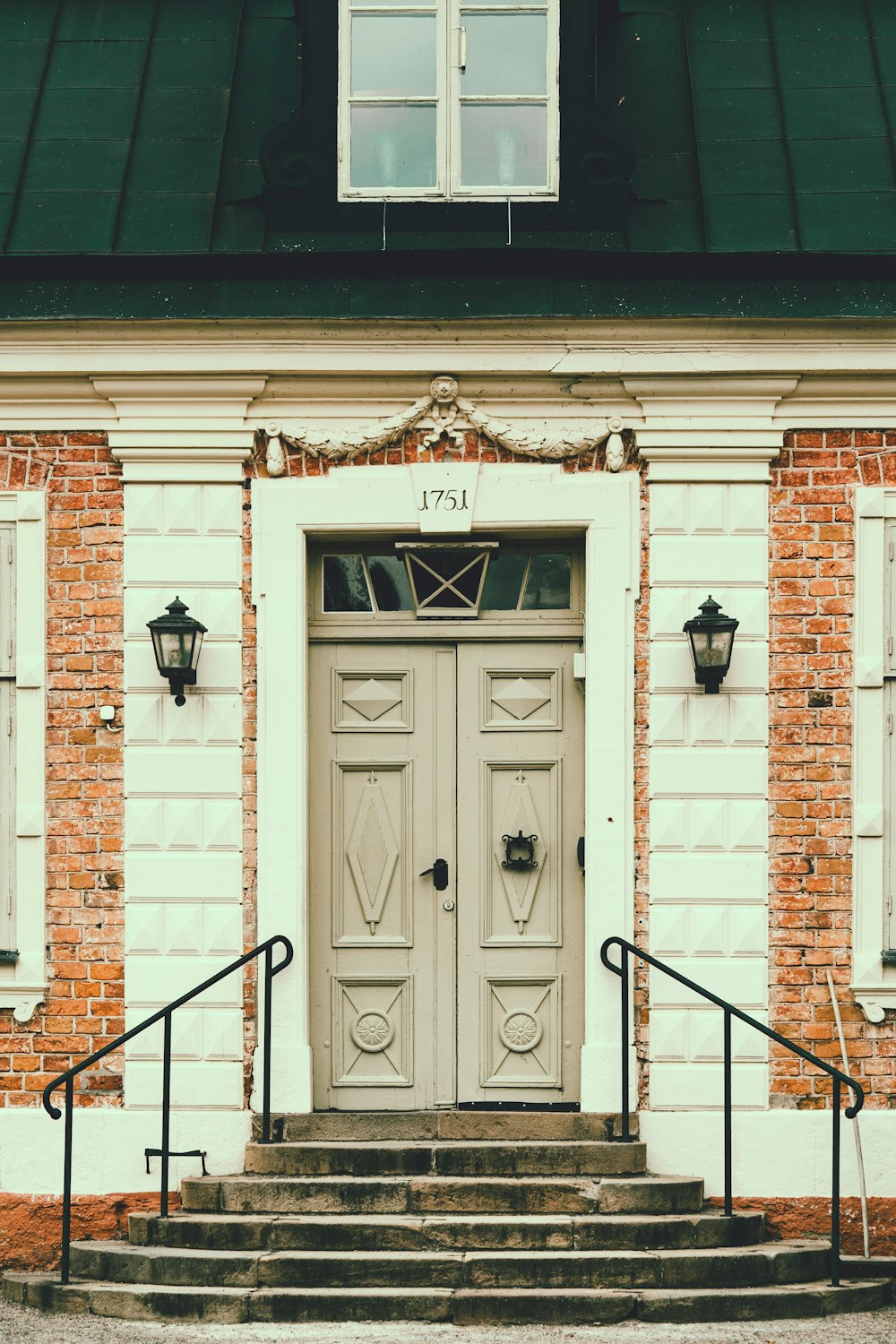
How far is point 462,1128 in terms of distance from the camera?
24.3 ft

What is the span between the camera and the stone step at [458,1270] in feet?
21.6

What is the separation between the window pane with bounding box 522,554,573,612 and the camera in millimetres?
7891

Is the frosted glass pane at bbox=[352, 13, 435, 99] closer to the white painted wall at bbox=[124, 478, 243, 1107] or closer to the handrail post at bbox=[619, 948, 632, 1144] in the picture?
the white painted wall at bbox=[124, 478, 243, 1107]

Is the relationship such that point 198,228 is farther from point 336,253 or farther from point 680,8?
point 680,8

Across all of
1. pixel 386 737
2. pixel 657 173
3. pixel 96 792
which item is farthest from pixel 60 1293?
pixel 657 173

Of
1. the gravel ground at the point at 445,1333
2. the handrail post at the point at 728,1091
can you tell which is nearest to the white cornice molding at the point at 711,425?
the handrail post at the point at 728,1091

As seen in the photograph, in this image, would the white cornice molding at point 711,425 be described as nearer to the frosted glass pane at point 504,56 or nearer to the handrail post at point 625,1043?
the frosted glass pane at point 504,56

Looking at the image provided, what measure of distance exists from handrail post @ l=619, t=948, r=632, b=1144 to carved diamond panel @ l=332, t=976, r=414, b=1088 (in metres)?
1.00

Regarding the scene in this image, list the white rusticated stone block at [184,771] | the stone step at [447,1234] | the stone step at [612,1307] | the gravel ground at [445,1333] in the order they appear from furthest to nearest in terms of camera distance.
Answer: the white rusticated stone block at [184,771]
the stone step at [447,1234]
the stone step at [612,1307]
the gravel ground at [445,1333]

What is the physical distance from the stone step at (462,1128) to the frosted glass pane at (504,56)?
4.64 metres

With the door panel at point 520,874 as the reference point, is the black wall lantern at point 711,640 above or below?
above

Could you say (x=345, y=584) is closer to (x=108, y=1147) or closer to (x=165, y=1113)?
(x=165, y=1113)

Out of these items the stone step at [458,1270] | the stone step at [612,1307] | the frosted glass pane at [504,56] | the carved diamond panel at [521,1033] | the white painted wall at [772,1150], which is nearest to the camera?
the stone step at [612,1307]

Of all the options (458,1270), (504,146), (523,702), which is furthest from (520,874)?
(504,146)
